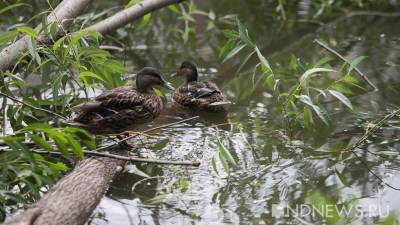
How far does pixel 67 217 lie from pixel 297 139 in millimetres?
2737

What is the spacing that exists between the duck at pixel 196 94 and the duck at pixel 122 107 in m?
0.56

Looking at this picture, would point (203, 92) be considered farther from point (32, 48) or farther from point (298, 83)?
point (32, 48)

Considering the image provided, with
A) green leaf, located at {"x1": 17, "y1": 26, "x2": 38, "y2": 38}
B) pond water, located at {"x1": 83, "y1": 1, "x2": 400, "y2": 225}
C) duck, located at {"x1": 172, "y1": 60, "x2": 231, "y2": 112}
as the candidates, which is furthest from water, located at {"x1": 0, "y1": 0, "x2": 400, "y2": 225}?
green leaf, located at {"x1": 17, "y1": 26, "x2": 38, "y2": 38}

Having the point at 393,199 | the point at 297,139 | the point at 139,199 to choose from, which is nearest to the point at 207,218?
the point at 139,199

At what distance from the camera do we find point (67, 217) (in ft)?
15.0

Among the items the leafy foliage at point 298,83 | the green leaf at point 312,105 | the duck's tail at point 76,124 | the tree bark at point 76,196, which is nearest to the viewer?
the tree bark at point 76,196

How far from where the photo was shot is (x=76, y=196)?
485 centimetres

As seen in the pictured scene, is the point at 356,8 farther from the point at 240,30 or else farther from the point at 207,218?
the point at 207,218

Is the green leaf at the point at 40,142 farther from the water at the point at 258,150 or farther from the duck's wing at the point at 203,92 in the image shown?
the duck's wing at the point at 203,92

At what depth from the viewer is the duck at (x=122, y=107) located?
6367 millimetres

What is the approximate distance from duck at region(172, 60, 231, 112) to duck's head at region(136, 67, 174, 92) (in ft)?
2.03

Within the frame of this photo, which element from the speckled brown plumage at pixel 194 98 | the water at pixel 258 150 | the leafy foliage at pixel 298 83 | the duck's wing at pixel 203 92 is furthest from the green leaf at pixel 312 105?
the duck's wing at pixel 203 92

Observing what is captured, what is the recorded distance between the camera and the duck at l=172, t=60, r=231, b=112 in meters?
7.71

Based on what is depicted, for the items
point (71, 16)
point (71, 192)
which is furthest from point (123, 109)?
point (71, 192)
